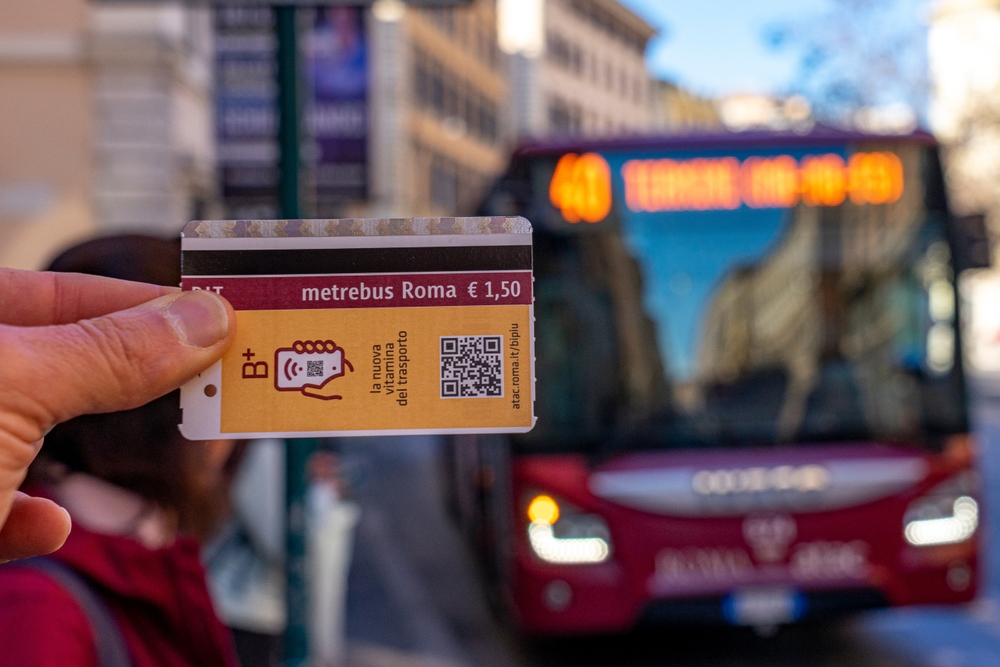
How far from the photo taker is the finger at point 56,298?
994 mm

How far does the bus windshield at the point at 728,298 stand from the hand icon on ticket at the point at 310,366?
4136mm

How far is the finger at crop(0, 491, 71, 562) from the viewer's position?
1030 mm

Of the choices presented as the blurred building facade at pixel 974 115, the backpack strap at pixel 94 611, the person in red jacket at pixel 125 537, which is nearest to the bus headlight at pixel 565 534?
the person in red jacket at pixel 125 537

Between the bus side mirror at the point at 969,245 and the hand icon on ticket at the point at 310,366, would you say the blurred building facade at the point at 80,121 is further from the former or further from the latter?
the hand icon on ticket at the point at 310,366

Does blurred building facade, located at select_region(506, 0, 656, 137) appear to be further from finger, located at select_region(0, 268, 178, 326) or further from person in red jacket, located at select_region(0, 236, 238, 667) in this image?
finger, located at select_region(0, 268, 178, 326)

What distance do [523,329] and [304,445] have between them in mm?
2647

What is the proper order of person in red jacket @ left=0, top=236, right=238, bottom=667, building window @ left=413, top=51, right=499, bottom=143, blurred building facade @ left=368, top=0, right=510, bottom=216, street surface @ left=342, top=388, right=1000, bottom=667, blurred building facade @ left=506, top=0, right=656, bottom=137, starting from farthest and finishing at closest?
blurred building facade @ left=506, top=0, right=656, bottom=137 < building window @ left=413, top=51, right=499, bottom=143 < blurred building facade @ left=368, top=0, right=510, bottom=216 < street surface @ left=342, top=388, right=1000, bottom=667 < person in red jacket @ left=0, top=236, right=238, bottom=667

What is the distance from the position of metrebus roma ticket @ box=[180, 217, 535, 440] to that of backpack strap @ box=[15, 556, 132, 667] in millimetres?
558

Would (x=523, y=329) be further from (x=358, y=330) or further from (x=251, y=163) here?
(x=251, y=163)

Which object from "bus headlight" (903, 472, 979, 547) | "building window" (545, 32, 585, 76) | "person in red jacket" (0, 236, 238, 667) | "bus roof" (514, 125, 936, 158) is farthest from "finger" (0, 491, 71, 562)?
"building window" (545, 32, 585, 76)

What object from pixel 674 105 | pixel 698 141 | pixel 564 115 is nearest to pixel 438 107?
pixel 564 115

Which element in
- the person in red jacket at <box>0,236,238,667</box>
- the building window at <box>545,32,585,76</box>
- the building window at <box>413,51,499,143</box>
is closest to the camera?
the person in red jacket at <box>0,236,238,667</box>

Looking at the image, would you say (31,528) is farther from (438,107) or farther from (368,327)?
(438,107)

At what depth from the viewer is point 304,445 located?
351cm
